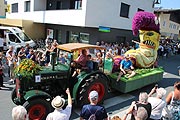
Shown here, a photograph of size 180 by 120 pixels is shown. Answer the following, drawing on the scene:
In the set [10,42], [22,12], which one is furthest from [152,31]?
[22,12]

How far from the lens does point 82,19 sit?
48.0 ft

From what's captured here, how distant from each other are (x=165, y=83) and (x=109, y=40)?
923 centimetres

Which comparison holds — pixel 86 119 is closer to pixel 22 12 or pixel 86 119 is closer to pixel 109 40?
pixel 109 40

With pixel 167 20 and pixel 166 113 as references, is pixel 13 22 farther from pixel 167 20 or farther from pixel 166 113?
pixel 167 20

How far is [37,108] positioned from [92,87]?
6.20ft

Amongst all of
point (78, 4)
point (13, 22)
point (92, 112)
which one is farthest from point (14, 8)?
point (92, 112)

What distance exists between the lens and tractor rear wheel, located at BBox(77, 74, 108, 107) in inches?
231

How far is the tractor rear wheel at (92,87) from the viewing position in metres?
5.87

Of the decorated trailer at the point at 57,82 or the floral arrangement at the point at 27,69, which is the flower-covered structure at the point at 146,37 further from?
the floral arrangement at the point at 27,69

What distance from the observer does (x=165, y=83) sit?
32.0 feet

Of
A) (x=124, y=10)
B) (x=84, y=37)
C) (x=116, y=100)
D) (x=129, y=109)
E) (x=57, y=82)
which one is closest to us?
(x=129, y=109)

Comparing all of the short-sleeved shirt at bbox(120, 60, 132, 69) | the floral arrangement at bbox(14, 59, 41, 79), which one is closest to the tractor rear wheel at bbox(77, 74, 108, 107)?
the floral arrangement at bbox(14, 59, 41, 79)

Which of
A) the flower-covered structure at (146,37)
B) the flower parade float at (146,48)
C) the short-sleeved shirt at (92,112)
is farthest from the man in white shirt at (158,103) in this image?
the flower-covered structure at (146,37)

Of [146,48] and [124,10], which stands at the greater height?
[124,10]
